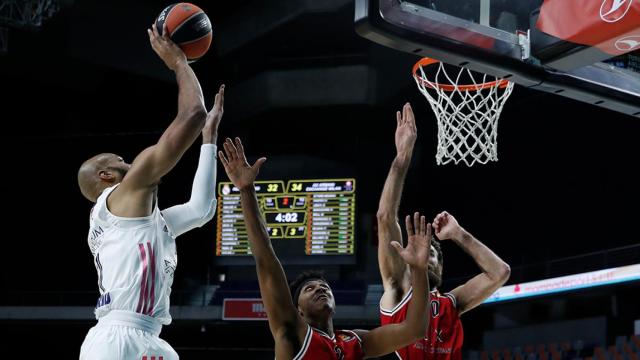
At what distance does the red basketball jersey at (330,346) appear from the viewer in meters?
3.35

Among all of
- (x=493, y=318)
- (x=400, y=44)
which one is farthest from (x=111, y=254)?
(x=493, y=318)

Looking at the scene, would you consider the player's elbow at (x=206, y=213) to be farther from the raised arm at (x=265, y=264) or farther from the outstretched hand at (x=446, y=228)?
the outstretched hand at (x=446, y=228)

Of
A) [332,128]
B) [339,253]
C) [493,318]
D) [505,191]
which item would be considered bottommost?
[493,318]

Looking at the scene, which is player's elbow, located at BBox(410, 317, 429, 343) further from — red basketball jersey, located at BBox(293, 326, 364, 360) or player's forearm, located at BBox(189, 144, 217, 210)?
player's forearm, located at BBox(189, 144, 217, 210)

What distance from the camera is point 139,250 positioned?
10.2ft

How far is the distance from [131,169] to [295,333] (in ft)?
2.85

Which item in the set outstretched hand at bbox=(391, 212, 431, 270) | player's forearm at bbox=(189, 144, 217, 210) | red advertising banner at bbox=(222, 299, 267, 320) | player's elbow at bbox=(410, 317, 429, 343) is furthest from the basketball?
red advertising banner at bbox=(222, 299, 267, 320)

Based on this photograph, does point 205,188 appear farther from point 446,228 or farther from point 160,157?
point 446,228

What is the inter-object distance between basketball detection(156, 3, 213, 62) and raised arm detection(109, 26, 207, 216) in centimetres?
35

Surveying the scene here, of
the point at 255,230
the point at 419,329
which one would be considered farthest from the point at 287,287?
the point at 419,329

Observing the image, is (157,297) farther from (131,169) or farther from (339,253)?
(339,253)

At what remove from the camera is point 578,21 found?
399 cm

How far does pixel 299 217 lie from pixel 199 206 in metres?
9.78

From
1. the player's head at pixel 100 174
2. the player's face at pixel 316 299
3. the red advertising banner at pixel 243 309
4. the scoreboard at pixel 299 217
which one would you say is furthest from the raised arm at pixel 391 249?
the red advertising banner at pixel 243 309
